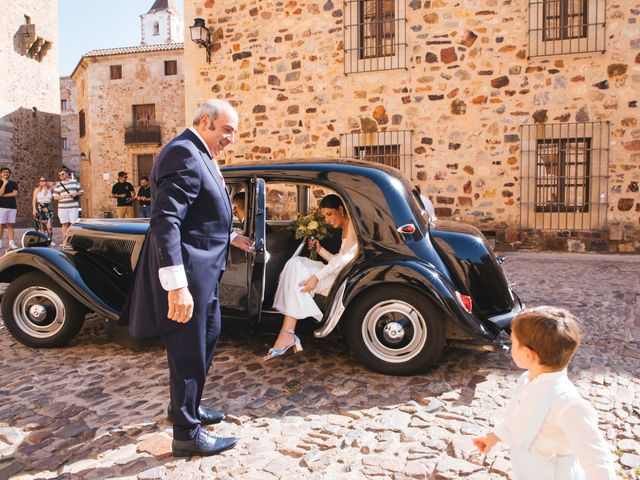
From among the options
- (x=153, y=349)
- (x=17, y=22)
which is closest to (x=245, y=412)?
(x=153, y=349)

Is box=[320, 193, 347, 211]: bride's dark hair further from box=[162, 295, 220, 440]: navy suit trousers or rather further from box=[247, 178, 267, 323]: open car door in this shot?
box=[162, 295, 220, 440]: navy suit trousers

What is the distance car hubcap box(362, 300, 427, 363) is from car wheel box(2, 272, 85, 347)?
88.1 inches

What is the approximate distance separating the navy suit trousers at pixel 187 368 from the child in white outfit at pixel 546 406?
131 cm

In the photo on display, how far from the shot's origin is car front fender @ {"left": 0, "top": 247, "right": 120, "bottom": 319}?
380 cm

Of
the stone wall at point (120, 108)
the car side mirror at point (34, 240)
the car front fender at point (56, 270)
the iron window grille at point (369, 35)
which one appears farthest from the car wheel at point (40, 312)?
the stone wall at point (120, 108)

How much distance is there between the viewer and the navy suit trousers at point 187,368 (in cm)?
237

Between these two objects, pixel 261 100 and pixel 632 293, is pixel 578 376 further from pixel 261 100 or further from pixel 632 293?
pixel 261 100

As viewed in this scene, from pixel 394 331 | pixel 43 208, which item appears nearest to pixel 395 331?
pixel 394 331

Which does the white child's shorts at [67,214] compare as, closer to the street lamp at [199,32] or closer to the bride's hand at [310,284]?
the street lamp at [199,32]

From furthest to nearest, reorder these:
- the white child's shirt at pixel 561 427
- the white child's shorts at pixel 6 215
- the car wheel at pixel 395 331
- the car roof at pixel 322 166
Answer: the white child's shorts at pixel 6 215 < the car roof at pixel 322 166 < the car wheel at pixel 395 331 < the white child's shirt at pixel 561 427

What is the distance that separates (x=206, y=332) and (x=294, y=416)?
2.50 ft

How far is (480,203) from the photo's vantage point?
33.1 feet

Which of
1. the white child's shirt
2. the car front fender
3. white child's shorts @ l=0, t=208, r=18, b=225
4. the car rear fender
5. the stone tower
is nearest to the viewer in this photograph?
the white child's shirt

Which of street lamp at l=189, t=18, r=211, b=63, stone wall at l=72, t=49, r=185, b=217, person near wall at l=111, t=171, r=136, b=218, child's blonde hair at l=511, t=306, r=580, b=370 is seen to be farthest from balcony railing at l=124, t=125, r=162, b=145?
child's blonde hair at l=511, t=306, r=580, b=370
